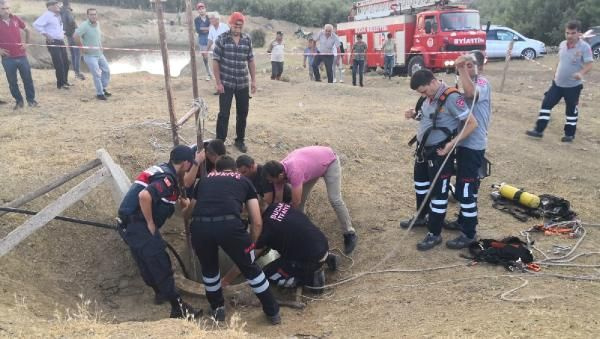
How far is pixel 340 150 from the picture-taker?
764cm

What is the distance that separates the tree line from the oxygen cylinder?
21.2 metres

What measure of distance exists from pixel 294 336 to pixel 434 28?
14.5 metres

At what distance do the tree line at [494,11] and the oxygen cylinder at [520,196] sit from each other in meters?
21.2

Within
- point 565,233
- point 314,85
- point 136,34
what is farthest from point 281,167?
point 136,34

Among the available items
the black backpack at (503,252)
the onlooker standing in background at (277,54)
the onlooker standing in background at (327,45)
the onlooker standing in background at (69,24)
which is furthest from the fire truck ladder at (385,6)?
the black backpack at (503,252)

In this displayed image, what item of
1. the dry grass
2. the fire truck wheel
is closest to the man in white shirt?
the fire truck wheel

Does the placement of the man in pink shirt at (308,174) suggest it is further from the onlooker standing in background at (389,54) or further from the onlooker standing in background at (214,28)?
the onlooker standing in background at (389,54)

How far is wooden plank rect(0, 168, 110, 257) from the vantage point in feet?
12.6

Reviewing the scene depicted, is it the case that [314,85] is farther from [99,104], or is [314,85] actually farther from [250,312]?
[250,312]

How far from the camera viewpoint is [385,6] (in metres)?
19.8

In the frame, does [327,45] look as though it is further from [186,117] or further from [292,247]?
[292,247]

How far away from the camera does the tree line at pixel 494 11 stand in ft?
80.3

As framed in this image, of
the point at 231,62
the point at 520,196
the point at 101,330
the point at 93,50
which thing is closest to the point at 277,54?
the point at 93,50

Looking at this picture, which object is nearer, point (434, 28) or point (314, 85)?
point (314, 85)
